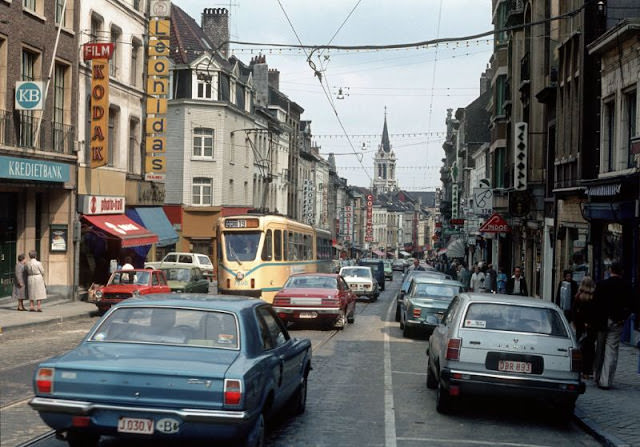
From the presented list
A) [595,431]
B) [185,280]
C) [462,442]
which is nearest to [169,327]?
[462,442]

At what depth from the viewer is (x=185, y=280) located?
31078mm

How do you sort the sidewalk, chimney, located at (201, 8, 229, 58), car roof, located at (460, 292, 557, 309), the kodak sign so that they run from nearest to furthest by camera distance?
1. the sidewalk
2. car roof, located at (460, 292, 557, 309)
3. the kodak sign
4. chimney, located at (201, 8, 229, 58)

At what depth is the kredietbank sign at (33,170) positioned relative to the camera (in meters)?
25.3

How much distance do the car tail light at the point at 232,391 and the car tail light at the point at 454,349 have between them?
405cm

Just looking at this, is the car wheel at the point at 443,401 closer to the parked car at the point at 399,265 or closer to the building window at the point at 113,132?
the building window at the point at 113,132

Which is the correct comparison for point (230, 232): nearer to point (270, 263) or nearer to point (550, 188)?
point (270, 263)

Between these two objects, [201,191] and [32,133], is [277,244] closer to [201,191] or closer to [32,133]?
[32,133]

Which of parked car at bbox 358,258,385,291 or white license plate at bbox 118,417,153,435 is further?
parked car at bbox 358,258,385,291

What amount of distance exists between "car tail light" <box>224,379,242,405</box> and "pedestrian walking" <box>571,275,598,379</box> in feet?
25.7

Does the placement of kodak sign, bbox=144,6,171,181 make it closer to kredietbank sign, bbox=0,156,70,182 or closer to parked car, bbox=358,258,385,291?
kredietbank sign, bbox=0,156,70,182

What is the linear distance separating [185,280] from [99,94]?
7.30 metres

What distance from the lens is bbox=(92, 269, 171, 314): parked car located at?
24031mm

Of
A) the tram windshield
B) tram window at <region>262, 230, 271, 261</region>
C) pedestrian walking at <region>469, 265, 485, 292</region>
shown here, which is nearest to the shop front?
the tram windshield

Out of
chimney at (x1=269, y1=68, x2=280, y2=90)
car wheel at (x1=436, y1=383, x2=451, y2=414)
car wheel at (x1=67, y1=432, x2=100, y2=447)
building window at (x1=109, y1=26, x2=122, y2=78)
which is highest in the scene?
chimney at (x1=269, y1=68, x2=280, y2=90)
